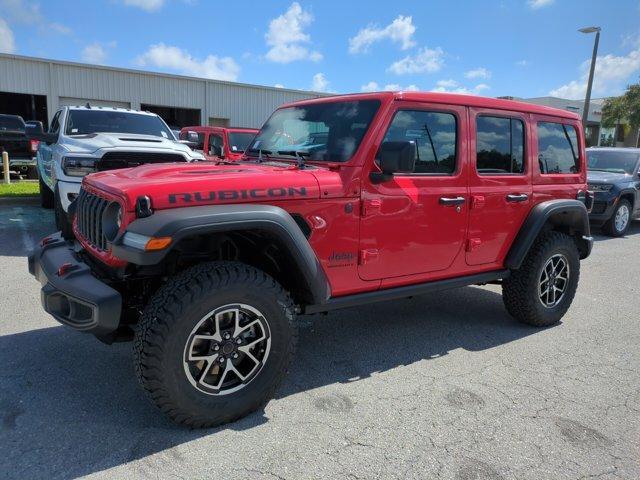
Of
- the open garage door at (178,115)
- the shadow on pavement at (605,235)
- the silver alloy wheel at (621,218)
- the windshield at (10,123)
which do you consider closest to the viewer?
the shadow on pavement at (605,235)

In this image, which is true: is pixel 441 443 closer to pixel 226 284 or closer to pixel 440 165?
pixel 226 284

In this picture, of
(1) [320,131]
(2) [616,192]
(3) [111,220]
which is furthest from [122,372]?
(2) [616,192]

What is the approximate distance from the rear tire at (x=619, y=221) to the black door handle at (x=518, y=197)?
23.6ft

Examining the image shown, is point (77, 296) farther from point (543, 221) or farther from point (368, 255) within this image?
point (543, 221)

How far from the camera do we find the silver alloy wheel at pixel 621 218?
10.2 metres

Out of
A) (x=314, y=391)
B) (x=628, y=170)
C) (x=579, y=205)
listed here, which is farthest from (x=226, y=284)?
(x=628, y=170)

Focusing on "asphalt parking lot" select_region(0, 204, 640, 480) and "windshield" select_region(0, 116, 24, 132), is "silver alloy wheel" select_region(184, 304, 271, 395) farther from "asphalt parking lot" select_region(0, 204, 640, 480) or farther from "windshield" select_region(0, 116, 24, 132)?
"windshield" select_region(0, 116, 24, 132)

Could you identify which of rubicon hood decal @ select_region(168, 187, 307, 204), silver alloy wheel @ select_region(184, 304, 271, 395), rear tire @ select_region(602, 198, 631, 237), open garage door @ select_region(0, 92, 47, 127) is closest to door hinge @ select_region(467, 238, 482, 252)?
rubicon hood decal @ select_region(168, 187, 307, 204)

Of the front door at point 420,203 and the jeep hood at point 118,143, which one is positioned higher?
→ the jeep hood at point 118,143

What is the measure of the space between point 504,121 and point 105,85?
19.1m

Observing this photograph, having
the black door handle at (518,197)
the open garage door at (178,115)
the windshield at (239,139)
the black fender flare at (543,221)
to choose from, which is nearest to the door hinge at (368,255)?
the black door handle at (518,197)

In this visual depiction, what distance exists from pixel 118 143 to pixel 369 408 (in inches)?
218

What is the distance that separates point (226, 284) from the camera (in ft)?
8.89

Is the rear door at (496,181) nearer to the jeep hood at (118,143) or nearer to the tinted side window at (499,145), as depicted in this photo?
the tinted side window at (499,145)
